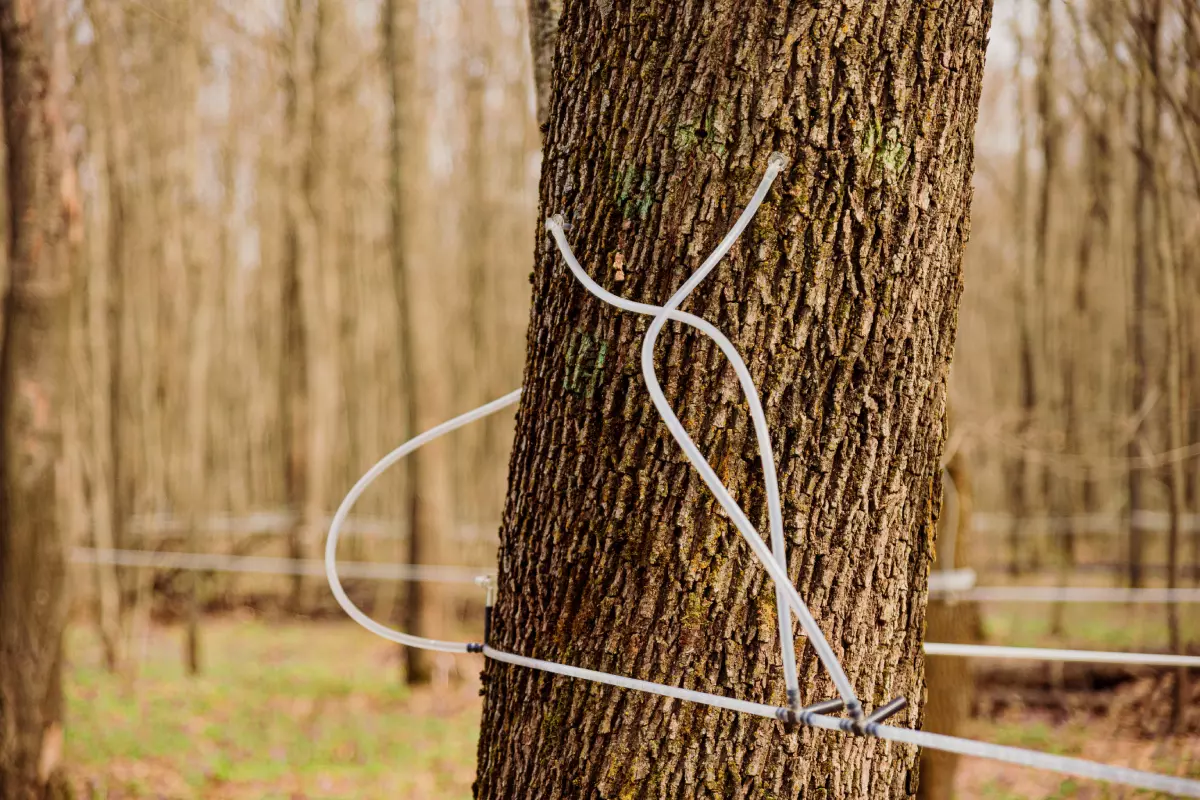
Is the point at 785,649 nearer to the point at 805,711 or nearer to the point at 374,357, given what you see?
the point at 805,711

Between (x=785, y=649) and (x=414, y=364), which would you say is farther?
(x=414, y=364)

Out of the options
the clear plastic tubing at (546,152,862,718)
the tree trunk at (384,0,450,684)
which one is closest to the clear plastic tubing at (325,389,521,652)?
the clear plastic tubing at (546,152,862,718)

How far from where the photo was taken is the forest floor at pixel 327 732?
17.5ft

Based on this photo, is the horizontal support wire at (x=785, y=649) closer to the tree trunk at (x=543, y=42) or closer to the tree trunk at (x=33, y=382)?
the tree trunk at (x=543, y=42)

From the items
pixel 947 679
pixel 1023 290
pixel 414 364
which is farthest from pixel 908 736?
pixel 1023 290

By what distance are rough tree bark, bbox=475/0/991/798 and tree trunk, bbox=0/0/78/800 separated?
3852mm

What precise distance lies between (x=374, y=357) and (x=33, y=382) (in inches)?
452

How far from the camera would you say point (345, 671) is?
339 inches

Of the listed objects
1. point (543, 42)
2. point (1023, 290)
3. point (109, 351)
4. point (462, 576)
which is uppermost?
point (1023, 290)

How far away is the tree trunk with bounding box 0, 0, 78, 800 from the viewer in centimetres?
427

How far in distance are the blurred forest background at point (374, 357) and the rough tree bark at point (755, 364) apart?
9.73ft

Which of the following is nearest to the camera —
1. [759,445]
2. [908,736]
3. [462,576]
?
[908,736]

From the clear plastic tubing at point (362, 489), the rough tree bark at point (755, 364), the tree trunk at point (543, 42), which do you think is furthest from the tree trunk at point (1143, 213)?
the clear plastic tubing at point (362, 489)

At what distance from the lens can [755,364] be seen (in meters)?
1.26
